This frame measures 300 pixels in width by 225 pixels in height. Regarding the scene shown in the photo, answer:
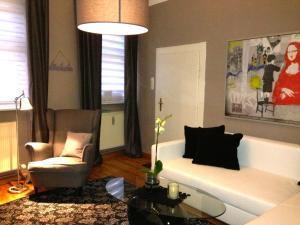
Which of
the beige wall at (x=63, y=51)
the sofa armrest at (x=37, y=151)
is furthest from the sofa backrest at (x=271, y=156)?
the beige wall at (x=63, y=51)

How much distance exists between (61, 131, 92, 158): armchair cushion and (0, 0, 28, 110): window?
980 mm

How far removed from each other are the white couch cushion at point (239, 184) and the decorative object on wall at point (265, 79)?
85 cm

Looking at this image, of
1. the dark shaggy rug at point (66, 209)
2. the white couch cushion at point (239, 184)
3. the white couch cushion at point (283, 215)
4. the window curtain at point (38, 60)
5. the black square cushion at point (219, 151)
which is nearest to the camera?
Answer: the white couch cushion at point (283, 215)

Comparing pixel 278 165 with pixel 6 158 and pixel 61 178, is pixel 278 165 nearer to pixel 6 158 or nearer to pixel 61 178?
pixel 61 178

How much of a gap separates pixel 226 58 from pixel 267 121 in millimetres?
1006

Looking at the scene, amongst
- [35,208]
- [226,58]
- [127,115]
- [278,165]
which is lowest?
[35,208]

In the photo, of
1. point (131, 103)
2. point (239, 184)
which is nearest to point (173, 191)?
point (239, 184)

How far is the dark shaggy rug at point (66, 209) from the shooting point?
99.4 inches

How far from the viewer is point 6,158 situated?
3520mm

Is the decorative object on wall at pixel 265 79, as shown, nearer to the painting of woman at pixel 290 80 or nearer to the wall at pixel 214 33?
the painting of woman at pixel 290 80

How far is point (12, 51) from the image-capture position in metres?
3.52

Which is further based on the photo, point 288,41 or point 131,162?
A: point 131,162

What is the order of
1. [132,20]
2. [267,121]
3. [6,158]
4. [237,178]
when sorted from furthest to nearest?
1. [6,158]
2. [267,121]
3. [237,178]
4. [132,20]

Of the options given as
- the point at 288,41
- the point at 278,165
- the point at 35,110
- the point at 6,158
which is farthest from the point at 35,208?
the point at 288,41
